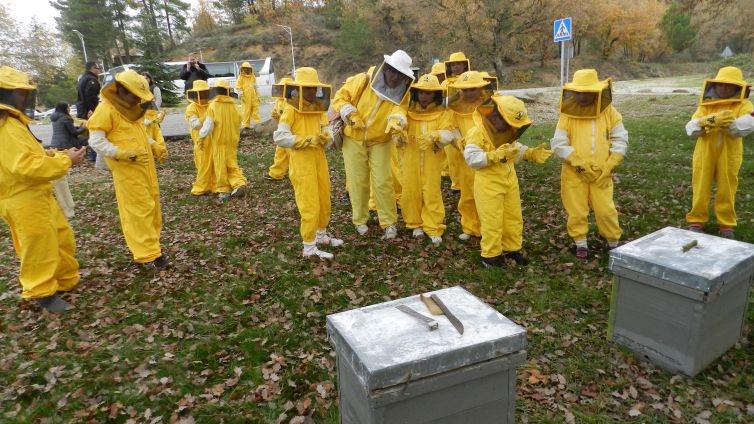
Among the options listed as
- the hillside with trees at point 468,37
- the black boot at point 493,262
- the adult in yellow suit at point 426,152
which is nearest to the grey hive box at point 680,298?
the black boot at point 493,262

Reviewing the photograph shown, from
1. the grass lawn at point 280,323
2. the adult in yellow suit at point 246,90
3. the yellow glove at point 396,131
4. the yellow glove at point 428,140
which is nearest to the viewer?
the grass lawn at point 280,323

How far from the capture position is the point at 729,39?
4444cm

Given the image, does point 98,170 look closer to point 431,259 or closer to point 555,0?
point 431,259

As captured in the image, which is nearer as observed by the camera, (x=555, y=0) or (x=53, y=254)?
(x=53, y=254)

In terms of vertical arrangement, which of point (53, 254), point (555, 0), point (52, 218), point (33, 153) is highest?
point (555, 0)

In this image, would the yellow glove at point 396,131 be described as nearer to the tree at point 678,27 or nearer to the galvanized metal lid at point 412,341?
the galvanized metal lid at point 412,341

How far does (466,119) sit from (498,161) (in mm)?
1782

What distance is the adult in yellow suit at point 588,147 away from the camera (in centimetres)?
571

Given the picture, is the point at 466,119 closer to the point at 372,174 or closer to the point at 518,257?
the point at 372,174

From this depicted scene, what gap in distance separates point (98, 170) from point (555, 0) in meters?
36.2

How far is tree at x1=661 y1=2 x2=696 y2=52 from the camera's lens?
45719 mm

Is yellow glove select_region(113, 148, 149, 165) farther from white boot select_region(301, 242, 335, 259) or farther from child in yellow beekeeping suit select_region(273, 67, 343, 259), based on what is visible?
white boot select_region(301, 242, 335, 259)

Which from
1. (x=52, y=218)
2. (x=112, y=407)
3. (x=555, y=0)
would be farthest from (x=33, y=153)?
(x=555, y=0)

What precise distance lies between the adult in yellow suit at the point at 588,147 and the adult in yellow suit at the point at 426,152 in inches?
60.4
